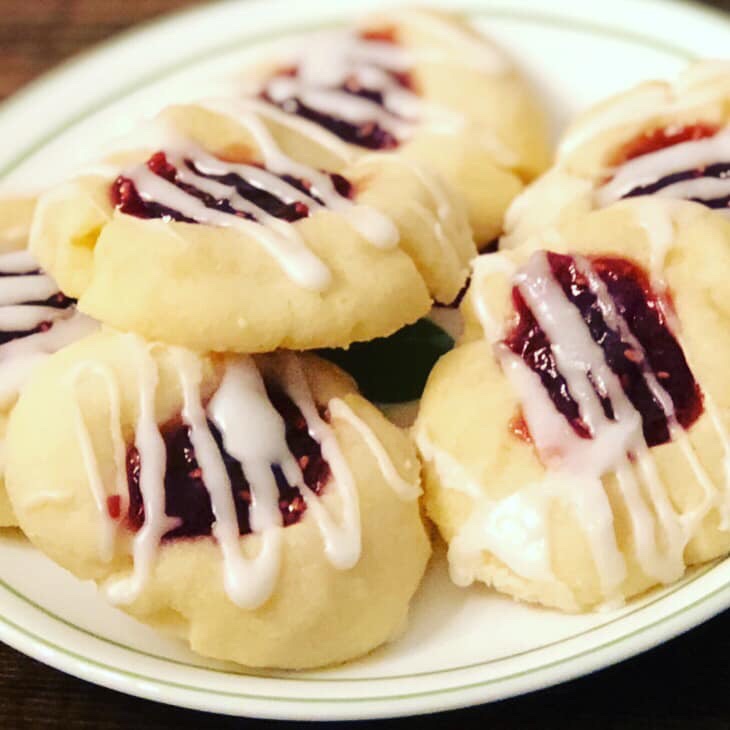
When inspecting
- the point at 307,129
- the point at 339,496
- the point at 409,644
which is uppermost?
the point at 307,129

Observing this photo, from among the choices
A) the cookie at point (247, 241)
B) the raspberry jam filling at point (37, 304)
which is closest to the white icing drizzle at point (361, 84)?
the cookie at point (247, 241)

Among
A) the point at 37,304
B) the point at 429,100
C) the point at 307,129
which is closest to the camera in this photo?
the point at 37,304

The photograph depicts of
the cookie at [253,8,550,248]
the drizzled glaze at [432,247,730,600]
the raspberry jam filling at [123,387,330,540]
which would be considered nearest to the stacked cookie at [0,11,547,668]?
the raspberry jam filling at [123,387,330,540]

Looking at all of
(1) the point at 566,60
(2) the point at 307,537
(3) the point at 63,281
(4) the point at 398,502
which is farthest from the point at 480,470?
(1) the point at 566,60

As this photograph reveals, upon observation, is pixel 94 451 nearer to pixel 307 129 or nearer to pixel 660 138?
pixel 307 129

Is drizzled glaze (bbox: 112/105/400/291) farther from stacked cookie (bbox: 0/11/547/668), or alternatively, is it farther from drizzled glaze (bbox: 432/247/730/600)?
drizzled glaze (bbox: 432/247/730/600)

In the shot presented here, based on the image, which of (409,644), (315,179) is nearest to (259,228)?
(315,179)
